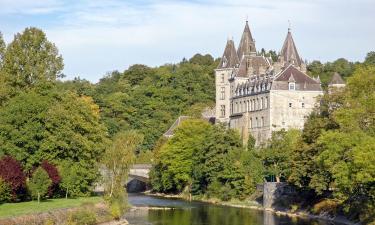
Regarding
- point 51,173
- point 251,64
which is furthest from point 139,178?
point 51,173

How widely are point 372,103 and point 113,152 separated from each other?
64.2 ft

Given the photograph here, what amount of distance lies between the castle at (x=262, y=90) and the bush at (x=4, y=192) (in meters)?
48.6

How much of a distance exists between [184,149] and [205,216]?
26.5m

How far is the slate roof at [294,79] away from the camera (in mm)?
92875

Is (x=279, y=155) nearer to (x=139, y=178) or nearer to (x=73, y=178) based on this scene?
(x=139, y=178)

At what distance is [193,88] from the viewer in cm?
13950

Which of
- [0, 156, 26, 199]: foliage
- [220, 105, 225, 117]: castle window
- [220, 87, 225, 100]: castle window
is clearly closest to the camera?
[0, 156, 26, 199]: foliage

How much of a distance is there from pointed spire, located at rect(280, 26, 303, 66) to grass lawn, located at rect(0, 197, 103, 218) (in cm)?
5084

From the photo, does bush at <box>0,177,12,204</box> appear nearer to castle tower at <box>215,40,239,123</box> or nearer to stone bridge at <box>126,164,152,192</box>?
stone bridge at <box>126,164,152,192</box>

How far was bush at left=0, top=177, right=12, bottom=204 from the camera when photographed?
155 ft

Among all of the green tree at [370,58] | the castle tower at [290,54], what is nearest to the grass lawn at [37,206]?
the castle tower at [290,54]

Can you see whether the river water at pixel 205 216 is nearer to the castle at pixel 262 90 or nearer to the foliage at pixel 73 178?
the foliage at pixel 73 178

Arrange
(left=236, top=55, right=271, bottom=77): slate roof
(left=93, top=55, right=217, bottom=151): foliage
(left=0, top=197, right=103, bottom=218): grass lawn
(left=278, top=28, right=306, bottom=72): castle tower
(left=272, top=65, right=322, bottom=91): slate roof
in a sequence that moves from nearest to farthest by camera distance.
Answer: (left=0, top=197, right=103, bottom=218): grass lawn, (left=272, top=65, right=322, bottom=91): slate roof, (left=278, top=28, right=306, bottom=72): castle tower, (left=236, top=55, right=271, bottom=77): slate roof, (left=93, top=55, right=217, bottom=151): foliage

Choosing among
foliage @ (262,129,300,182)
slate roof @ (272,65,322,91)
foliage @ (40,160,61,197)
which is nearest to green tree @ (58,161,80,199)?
foliage @ (40,160,61,197)
